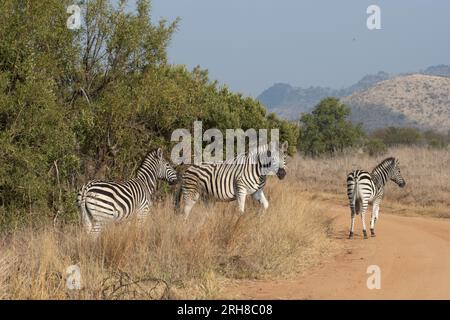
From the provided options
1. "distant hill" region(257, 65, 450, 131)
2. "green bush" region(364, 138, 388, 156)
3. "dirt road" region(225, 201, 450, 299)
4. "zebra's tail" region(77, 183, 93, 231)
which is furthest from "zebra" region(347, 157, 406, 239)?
"distant hill" region(257, 65, 450, 131)

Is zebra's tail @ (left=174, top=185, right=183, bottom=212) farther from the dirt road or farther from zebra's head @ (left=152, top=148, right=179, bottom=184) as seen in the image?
the dirt road

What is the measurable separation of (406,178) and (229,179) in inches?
→ 512

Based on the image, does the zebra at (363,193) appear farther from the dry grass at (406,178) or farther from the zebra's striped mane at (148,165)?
the dry grass at (406,178)

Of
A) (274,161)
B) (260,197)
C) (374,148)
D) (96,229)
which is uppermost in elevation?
(374,148)

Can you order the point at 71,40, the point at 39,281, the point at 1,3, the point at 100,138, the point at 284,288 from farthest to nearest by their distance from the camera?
the point at 100,138 < the point at 71,40 < the point at 1,3 < the point at 284,288 < the point at 39,281

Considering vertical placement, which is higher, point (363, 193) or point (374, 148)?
point (374, 148)

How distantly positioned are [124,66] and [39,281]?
6.58 meters

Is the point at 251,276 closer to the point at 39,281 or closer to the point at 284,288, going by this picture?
the point at 284,288

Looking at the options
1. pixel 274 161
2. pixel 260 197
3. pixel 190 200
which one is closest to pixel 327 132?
pixel 274 161

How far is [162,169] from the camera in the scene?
1286 cm

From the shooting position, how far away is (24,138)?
9984 mm

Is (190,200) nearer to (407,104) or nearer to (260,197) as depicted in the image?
(260,197)
